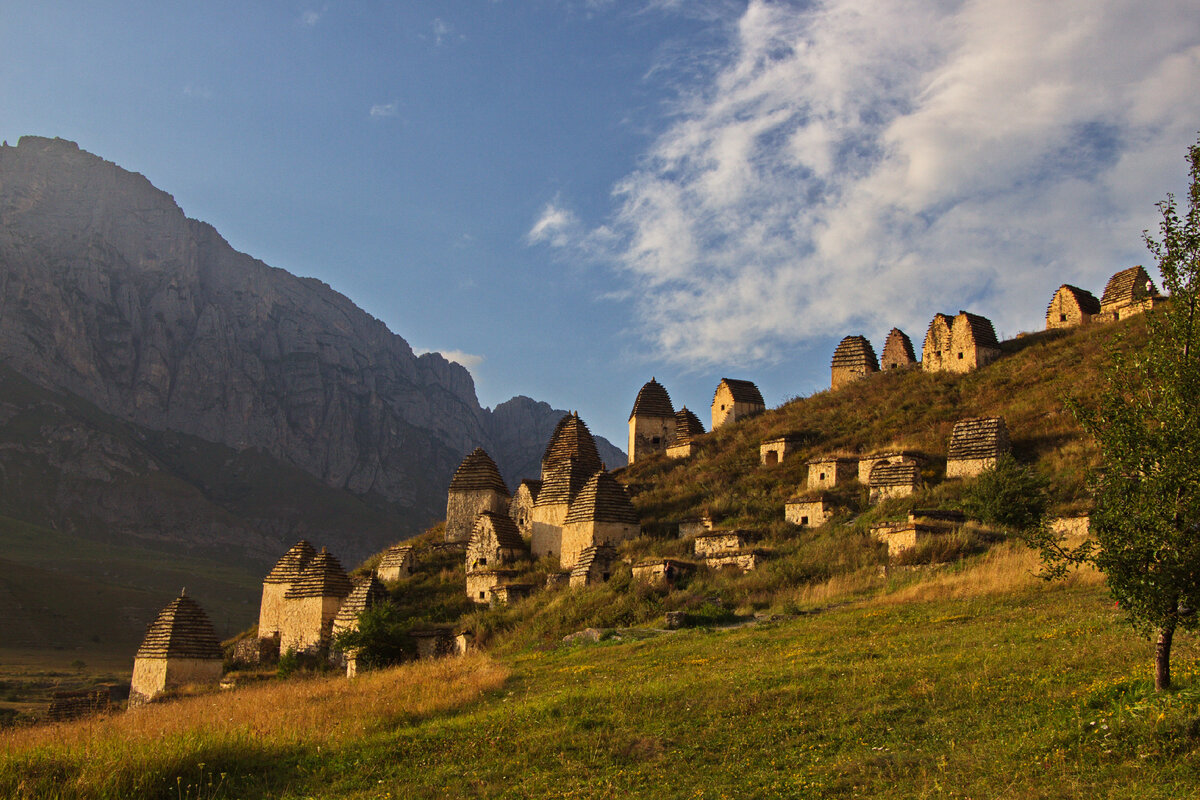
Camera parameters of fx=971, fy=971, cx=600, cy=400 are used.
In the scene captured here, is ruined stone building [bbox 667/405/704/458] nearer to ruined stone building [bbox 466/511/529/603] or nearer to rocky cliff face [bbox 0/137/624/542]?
ruined stone building [bbox 466/511/529/603]

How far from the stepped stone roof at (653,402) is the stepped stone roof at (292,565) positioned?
21614 mm

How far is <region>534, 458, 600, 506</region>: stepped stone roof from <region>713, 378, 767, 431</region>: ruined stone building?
16.4m

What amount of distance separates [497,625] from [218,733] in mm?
13338

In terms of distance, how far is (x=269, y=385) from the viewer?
178 m

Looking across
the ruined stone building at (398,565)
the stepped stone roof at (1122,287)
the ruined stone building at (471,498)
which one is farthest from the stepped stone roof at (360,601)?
the stepped stone roof at (1122,287)

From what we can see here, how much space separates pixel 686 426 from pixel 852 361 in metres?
9.24

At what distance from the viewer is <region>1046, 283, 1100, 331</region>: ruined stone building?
45.7 meters

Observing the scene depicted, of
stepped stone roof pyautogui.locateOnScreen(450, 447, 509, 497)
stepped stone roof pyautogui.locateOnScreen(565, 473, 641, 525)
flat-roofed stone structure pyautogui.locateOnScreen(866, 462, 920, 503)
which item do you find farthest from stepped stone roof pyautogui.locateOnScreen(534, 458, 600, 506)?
flat-roofed stone structure pyautogui.locateOnScreen(866, 462, 920, 503)

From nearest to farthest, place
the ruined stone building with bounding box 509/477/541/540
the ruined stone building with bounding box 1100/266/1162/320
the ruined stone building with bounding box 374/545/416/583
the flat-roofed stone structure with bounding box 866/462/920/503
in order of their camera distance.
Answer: the flat-roofed stone structure with bounding box 866/462/920/503 → the ruined stone building with bounding box 374/545/416/583 → the ruined stone building with bounding box 509/477/541/540 → the ruined stone building with bounding box 1100/266/1162/320

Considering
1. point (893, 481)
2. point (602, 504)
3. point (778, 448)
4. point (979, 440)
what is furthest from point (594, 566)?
point (778, 448)

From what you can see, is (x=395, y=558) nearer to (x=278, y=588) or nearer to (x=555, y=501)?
(x=278, y=588)

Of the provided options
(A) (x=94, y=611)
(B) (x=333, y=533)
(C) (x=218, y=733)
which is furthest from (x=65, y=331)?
(C) (x=218, y=733)

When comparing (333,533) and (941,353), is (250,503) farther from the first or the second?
(941,353)

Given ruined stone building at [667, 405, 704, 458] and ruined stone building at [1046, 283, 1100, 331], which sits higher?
ruined stone building at [1046, 283, 1100, 331]
